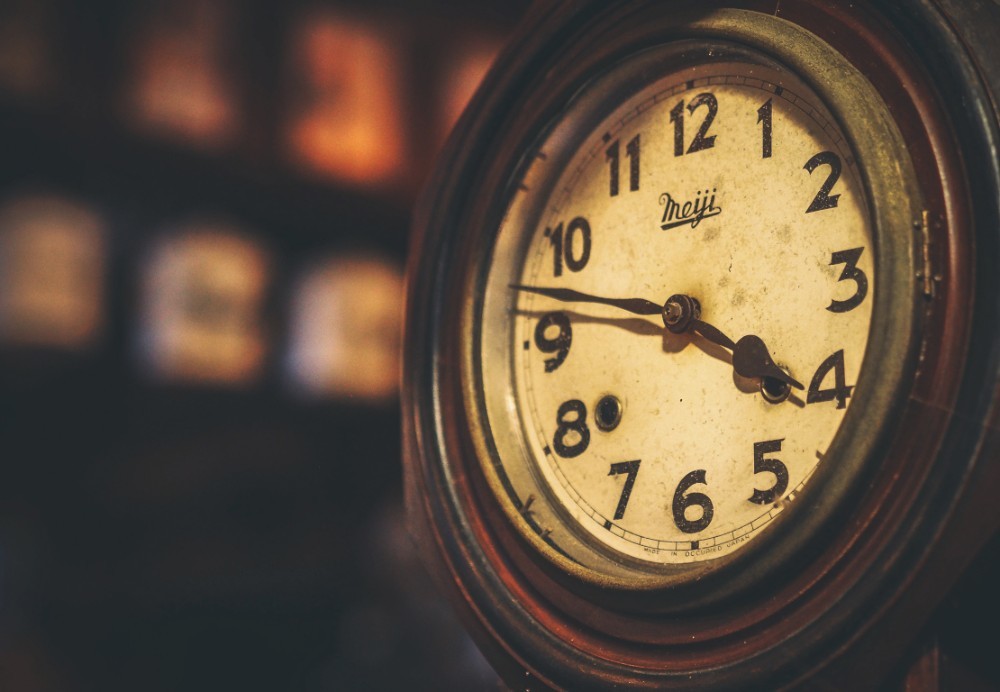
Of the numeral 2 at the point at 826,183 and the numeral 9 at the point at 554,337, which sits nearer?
the numeral 2 at the point at 826,183

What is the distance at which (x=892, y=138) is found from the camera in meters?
0.75

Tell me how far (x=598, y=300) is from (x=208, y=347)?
2859mm

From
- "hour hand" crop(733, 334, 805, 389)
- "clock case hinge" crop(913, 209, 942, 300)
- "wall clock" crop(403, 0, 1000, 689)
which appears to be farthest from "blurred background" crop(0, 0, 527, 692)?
"clock case hinge" crop(913, 209, 942, 300)

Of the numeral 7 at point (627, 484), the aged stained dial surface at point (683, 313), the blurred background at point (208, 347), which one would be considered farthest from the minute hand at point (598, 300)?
the blurred background at point (208, 347)

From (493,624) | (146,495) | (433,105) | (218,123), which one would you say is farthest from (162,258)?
(493,624)

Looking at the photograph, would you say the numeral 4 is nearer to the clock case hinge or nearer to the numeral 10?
the clock case hinge

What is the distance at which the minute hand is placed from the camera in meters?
0.96

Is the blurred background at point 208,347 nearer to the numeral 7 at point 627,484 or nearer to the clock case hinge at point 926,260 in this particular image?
the numeral 7 at point 627,484

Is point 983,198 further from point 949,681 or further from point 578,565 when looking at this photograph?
point 578,565

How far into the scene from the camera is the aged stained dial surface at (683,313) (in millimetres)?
828

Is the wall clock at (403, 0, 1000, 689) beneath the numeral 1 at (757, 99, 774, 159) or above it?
beneath

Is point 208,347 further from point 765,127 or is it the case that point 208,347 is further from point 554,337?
point 765,127

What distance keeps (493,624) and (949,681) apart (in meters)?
0.39

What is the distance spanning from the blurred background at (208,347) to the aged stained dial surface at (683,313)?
2.08 meters
